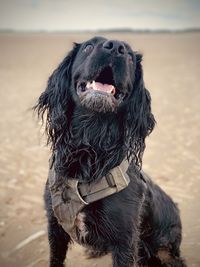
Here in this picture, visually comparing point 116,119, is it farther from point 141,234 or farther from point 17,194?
point 17,194

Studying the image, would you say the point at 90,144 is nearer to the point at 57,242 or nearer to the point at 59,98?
the point at 59,98

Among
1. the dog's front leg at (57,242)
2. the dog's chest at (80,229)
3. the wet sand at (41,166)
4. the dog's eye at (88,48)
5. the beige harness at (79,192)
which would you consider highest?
the dog's eye at (88,48)

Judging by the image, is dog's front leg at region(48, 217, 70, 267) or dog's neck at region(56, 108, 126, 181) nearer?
dog's neck at region(56, 108, 126, 181)

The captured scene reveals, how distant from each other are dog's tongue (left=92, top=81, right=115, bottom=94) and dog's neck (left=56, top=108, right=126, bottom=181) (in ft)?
0.78

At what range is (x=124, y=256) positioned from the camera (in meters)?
3.19

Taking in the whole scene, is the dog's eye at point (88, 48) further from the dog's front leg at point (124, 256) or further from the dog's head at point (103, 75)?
the dog's front leg at point (124, 256)

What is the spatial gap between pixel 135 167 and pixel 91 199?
591 mm

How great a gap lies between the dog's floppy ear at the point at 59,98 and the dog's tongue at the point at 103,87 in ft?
0.91

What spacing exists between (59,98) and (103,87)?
1.28ft

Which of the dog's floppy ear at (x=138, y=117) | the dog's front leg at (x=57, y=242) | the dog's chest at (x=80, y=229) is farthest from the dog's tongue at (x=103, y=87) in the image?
the dog's front leg at (x=57, y=242)

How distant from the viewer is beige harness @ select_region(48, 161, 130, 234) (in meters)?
3.07

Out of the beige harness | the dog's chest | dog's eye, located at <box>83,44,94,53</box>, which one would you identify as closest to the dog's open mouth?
dog's eye, located at <box>83,44,94,53</box>

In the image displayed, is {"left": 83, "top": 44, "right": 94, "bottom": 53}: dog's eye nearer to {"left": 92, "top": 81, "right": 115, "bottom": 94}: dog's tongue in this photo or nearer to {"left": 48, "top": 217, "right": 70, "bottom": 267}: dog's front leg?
{"left": 92, "top": 81, "right": 115, "bottom": 94}: dog's tongue

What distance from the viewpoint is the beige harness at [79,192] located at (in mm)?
3070
